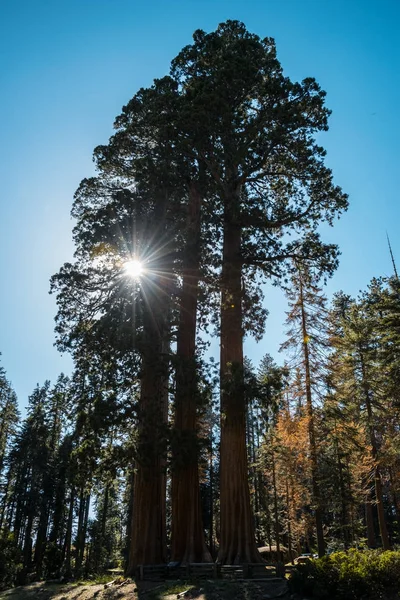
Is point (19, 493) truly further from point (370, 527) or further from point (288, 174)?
point (288, 174)

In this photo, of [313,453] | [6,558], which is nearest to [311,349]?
[313,453]

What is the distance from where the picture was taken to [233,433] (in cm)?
1491

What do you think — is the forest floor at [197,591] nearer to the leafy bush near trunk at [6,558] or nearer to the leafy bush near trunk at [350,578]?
the leafy bush near trunk at [350,578]

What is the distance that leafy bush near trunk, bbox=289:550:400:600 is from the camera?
8242mm

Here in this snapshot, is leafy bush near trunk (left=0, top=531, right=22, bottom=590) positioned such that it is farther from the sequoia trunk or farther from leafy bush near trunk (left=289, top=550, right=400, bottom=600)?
leafy bush near trunk (left=289, top=550, right=400, bottom=600)

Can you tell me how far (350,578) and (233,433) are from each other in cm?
681

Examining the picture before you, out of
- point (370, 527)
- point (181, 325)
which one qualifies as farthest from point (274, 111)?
point (370, 527)

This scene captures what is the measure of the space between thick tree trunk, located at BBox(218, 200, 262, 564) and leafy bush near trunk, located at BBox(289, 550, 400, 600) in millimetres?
4410

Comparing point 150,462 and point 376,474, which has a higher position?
point 376,474

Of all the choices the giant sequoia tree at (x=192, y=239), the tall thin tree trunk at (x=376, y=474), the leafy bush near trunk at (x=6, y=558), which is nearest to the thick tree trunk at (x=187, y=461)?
the giant sequoia tree at (x=192, y=239)

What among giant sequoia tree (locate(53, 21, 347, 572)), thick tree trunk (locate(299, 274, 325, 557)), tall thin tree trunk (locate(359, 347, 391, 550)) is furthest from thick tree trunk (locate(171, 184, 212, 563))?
tall thin tree trunk (locate(359, 347, 391, 550))

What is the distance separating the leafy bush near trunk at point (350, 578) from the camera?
8.24m

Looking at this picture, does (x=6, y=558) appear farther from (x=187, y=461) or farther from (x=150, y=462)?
(x=187, y=461)

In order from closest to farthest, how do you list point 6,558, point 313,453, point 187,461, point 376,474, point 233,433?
1. point 233,433
2. point 187,461
3. point 313,453
4. point 376,474
5. point 6,558
